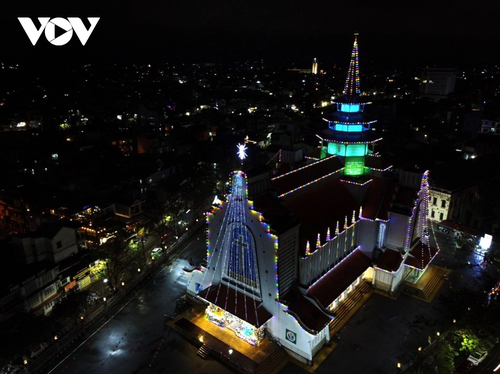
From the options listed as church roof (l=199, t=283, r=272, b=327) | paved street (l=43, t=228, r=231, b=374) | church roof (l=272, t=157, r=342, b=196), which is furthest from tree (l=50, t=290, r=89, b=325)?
church roof (l=272, t=157, r=342, b=196)

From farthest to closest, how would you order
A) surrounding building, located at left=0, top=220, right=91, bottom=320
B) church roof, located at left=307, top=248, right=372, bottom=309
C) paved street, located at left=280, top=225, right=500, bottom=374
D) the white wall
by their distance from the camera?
the white wall → surrounding building, located at left=0, top=220, right=91, bottom=320 → church roof, located at left=307, top=248, right=372, bottom=309 → paved street, located at left=280, top=225, right=500, bottom=374

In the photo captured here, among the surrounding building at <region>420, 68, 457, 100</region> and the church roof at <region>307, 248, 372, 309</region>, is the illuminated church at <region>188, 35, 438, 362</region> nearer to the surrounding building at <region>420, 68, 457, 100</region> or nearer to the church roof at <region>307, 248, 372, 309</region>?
the church roof at <region>307, 248, 372, 309</region>

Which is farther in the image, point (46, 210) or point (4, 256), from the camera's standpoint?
point (46, 210)

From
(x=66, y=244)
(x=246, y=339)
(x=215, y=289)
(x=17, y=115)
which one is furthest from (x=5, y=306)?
(x=17, y=115)

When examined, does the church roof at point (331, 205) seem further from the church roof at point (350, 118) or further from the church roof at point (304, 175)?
the church roof at point (350, 118)

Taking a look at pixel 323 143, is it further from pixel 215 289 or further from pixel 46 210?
pixel 46 210

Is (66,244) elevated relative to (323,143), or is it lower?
lower

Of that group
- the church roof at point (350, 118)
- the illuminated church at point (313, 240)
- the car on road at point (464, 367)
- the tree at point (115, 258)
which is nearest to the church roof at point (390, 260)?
the illuminated church at point (313, 240)
